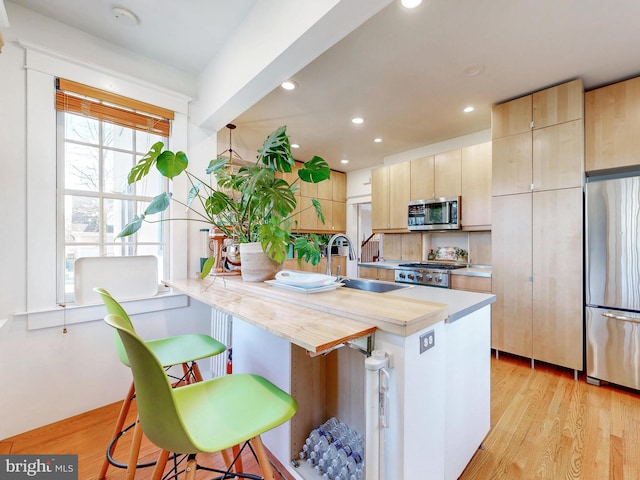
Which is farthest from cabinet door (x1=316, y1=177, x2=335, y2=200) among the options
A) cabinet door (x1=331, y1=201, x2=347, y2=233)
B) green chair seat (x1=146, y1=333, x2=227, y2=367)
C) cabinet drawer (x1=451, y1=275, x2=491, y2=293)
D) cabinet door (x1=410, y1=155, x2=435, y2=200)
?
green chair seat (x1=146, y1=333, x2=227, y2=367)

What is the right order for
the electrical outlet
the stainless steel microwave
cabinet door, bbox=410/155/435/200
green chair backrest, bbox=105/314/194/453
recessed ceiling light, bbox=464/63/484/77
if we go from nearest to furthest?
Answer: green chair backrest, bbox=105/314/194/453
the electrical outlet
recessed ceiling light, bbox=464/63/484/77
the stainless steel microwave
cabinet door, bbox=410/155/435/200

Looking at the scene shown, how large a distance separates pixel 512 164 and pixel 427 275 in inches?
56.6

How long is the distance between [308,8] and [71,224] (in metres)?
2.04

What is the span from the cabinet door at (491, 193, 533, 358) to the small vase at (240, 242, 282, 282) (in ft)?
7.63

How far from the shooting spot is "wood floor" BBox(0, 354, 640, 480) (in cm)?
143

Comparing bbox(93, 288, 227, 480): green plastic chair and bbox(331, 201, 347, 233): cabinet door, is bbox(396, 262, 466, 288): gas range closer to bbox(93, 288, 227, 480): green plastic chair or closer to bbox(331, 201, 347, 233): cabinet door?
bbox(331, 201, 347, 233): cabinet door

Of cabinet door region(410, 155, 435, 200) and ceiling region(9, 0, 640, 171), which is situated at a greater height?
ceiling region(9, 0, 640, 171)

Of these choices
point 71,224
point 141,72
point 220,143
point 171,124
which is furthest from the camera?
point 220,143

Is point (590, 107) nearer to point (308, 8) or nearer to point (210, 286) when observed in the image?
point (308, 8)

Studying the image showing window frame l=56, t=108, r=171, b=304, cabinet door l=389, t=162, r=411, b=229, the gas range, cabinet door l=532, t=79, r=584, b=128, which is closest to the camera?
window frame l=56, t=108, r=171, b=304

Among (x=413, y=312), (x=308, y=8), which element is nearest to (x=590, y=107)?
(x=308, y=8)

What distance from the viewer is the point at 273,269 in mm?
1795

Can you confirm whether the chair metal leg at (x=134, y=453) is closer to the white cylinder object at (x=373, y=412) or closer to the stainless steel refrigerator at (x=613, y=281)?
the white cylinder object at (x=373, y=412)

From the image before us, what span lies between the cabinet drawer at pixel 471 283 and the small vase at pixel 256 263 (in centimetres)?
228
